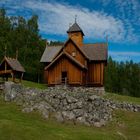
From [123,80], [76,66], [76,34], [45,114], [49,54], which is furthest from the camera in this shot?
[123,80]

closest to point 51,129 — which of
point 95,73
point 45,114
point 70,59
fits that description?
point 45,114

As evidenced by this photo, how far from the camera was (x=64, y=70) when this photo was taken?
51.4 m

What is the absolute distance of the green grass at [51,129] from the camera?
27.2 m

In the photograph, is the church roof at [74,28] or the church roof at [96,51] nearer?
the church roof at [96,51]

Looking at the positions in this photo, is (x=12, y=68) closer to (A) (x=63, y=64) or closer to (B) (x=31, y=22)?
(A) (x=63, y=64)

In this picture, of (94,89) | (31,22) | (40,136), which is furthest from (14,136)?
(31,22)

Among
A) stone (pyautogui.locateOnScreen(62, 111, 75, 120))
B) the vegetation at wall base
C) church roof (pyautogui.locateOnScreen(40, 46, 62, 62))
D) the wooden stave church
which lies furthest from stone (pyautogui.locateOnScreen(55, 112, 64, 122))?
the vegetation at wall base

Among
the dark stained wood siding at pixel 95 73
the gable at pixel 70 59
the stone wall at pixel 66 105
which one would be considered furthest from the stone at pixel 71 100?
the dark stained wood siding at pixel 95 73

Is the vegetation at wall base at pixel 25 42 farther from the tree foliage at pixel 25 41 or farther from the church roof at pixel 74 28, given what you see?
the church roof at pixel 74 28

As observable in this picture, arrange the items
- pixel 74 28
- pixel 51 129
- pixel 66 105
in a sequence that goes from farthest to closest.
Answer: pixel 74 28
pixel 66 105
pixel 51 129

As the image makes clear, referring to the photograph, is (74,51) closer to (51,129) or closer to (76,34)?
(76,34)

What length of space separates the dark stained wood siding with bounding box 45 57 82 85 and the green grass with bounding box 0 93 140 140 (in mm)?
12823

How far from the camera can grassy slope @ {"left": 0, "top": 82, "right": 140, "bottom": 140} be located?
27219mm

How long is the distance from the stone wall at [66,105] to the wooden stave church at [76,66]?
31.6ft
